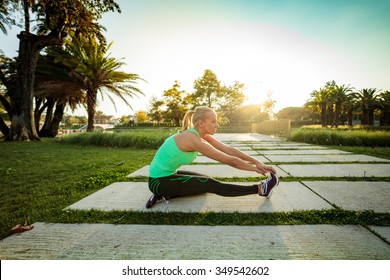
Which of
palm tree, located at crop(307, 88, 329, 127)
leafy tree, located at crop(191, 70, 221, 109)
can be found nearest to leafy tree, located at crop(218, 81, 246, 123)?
leafy tree, located at crop(191, 70, 221, 109)

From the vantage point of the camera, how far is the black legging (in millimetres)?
2068

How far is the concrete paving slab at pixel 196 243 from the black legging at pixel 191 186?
19.6 inches

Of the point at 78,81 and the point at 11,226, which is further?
the point at 78,81

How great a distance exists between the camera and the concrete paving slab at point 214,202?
1.94 m

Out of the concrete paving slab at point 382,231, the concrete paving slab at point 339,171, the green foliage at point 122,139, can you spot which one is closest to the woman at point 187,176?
the concrete paving slab at point 382,231

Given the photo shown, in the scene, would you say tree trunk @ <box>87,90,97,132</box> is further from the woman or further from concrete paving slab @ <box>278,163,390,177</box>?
concrete paving slab @ <box>278,163,390,177</box>

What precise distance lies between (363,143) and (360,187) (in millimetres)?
7663

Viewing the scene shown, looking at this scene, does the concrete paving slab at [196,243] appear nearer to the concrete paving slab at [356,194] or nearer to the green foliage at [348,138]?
the concrete paving slab at [356,194]

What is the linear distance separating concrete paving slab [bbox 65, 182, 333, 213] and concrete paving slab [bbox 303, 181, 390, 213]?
0.16m

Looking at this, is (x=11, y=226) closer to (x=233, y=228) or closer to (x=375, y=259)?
(x=233, y=228)

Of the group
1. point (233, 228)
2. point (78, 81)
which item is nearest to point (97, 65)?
point (78, 81)

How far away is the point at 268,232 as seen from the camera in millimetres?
1497

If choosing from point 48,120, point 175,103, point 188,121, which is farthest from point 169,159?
point 175,103
